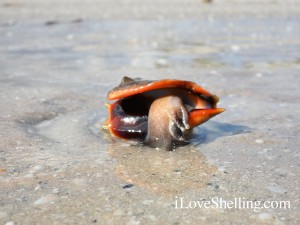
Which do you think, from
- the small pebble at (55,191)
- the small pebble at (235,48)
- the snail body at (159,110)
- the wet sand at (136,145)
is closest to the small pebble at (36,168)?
the wet sand at (136,145)

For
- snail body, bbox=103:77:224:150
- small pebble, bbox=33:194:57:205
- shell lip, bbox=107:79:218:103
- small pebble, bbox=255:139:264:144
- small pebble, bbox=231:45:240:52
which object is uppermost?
shell lip, bbox=107:79:218:103

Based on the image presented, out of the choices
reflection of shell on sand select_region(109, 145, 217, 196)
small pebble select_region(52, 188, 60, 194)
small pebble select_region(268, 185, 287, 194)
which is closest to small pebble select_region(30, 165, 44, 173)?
small pebble select_region(52, 188, 60, 194)

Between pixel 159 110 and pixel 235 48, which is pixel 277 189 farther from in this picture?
pixel 235 48

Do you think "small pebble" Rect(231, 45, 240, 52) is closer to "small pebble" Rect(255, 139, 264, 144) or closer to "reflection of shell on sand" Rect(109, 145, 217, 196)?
"small pebble" Rect(255, 139, 264, 144)

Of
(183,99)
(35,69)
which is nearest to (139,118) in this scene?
(183,99)

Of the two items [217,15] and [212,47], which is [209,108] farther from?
[217,15]

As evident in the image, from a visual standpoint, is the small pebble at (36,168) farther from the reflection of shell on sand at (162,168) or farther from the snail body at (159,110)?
the snail body at (159,110)

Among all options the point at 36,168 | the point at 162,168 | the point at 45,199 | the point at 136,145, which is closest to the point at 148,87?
the point at 136,145
